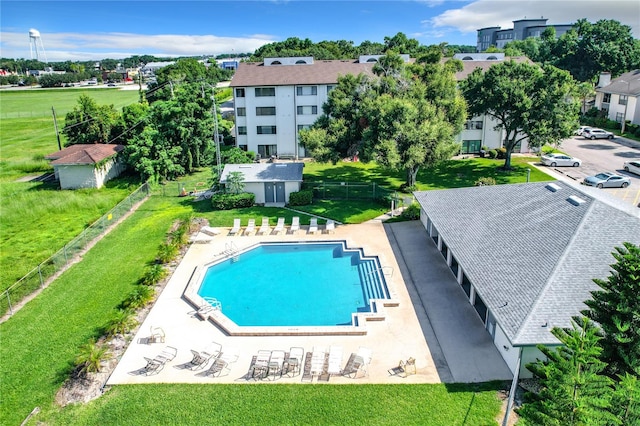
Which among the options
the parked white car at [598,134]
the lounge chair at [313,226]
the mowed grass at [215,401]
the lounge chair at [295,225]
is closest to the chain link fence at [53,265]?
the mowed grass at [215,401]

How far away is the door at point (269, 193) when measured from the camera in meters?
39.7

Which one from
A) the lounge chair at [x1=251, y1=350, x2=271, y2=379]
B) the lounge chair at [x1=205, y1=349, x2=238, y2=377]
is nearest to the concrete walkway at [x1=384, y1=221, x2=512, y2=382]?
the lounge chair at [x1=251, y1=350, x2=271, y2=379]

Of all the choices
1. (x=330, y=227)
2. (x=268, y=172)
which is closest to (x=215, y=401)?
(x=330, y=227)

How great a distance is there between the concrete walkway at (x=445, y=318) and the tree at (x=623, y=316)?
16.8ft

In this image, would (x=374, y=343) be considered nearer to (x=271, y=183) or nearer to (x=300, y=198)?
(x=300, y=198)

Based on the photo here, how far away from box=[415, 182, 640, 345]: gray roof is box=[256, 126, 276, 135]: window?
104ft

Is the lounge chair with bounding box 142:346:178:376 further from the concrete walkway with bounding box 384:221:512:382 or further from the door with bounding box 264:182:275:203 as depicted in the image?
the door with bounding box 264:182:275:203

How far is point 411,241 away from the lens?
103ft

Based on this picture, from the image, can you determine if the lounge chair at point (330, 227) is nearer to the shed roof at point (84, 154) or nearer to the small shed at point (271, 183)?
the small shed at point (271, 183)

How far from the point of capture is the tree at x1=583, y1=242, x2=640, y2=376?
42.5ft

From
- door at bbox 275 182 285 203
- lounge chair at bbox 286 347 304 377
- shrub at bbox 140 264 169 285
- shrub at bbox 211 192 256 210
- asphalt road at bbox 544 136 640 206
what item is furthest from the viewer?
asphalt road at bbox 544 136 640 206

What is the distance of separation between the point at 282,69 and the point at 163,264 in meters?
35.8

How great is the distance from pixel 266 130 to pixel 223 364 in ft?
133

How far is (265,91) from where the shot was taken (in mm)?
55281
